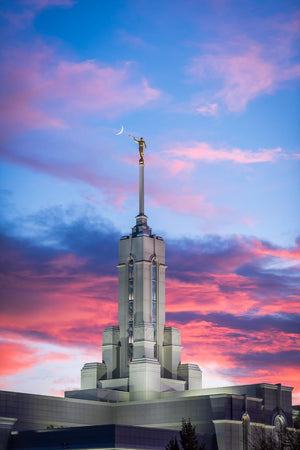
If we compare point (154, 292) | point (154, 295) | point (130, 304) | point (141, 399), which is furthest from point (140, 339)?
point (141, 399)

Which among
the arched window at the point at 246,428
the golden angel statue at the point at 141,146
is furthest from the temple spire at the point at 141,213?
the arched window at the point at 246,428

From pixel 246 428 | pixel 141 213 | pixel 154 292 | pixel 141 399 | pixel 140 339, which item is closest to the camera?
pixel 246 428

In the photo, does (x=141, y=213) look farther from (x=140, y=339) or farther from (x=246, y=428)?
(x=246, y=428)

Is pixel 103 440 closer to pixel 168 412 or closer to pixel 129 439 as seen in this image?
pixel 129 439

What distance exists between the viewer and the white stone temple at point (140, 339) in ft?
446

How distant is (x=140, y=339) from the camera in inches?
5384

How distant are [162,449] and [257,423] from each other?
17368mm

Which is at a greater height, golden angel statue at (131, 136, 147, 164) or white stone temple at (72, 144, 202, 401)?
golden angel statue at (131, 136, 147, 164)

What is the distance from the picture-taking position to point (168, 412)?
12344cm

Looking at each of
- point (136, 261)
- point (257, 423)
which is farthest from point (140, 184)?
point (257, 423)

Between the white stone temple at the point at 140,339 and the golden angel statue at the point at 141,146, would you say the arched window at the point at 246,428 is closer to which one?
the white stone temple at the point at 140,339

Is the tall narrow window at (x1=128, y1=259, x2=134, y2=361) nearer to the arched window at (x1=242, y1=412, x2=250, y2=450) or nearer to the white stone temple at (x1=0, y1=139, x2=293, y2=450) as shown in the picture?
the white stone temple at (x1=0, y1=139, x2=293, y2=450)

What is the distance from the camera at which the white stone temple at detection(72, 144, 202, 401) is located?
136 m

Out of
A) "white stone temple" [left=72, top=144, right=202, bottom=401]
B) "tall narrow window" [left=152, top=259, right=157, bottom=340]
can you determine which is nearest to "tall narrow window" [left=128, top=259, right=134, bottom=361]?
"white stone temple" [left=72, top=144, right=202, bottom=401]
